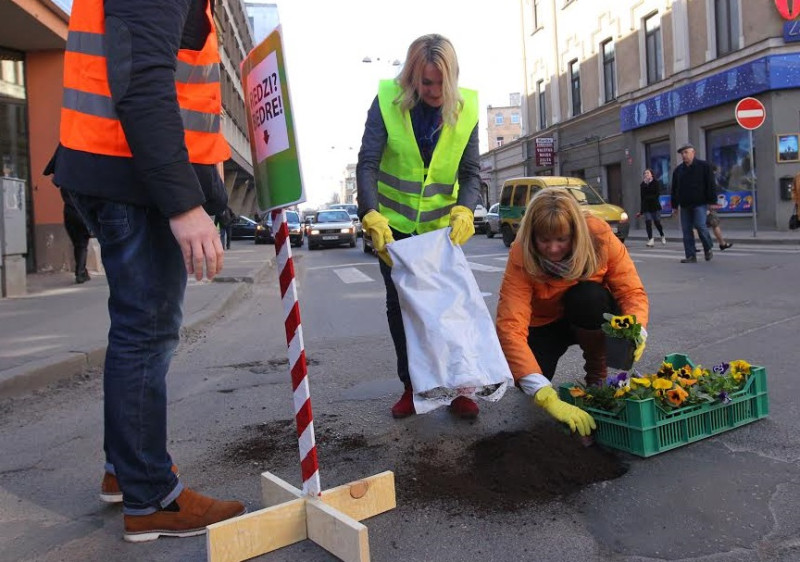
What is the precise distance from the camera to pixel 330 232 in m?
24.8

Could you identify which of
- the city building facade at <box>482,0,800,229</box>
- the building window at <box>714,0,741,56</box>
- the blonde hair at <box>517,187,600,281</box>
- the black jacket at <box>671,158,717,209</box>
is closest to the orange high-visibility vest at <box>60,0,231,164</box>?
the blonde hair at <box>517,187,600,281</box>

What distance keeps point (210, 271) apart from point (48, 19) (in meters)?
11.3

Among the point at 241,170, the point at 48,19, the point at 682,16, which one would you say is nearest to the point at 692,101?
the point at 682,16

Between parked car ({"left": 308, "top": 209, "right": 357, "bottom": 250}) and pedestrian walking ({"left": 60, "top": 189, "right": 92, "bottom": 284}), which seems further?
parked car ({"left": 308, "top": 209, "right": 357, "bottom": 250})

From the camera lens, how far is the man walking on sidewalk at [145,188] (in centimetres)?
200

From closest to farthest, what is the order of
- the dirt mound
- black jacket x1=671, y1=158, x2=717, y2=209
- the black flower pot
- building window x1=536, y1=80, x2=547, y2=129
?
1. the dirt mound
2. the black flower pot
3. black jacket x1=671, y1=158, x2=717, y2=209
4. building window x1=536, y1=80, x2=547, y2=129

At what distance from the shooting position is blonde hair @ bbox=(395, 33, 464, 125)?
3.23 m

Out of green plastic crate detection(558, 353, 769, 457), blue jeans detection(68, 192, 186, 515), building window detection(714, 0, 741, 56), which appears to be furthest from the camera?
building window detection(714, 0, 741, 56)

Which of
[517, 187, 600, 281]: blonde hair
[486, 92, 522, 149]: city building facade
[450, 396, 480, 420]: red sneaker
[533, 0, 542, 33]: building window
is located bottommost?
[450, 396, 480, 420]: red sneaker

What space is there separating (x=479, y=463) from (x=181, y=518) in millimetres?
1157

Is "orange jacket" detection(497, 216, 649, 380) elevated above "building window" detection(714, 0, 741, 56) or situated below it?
below

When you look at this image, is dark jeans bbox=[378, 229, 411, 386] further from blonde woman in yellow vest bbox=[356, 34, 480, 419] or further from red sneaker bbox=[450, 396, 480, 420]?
red sneaker bbox=[450, 396, 480, 420]

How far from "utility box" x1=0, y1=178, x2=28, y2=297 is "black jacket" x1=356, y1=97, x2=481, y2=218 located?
675cm

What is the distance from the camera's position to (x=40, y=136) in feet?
41.1
